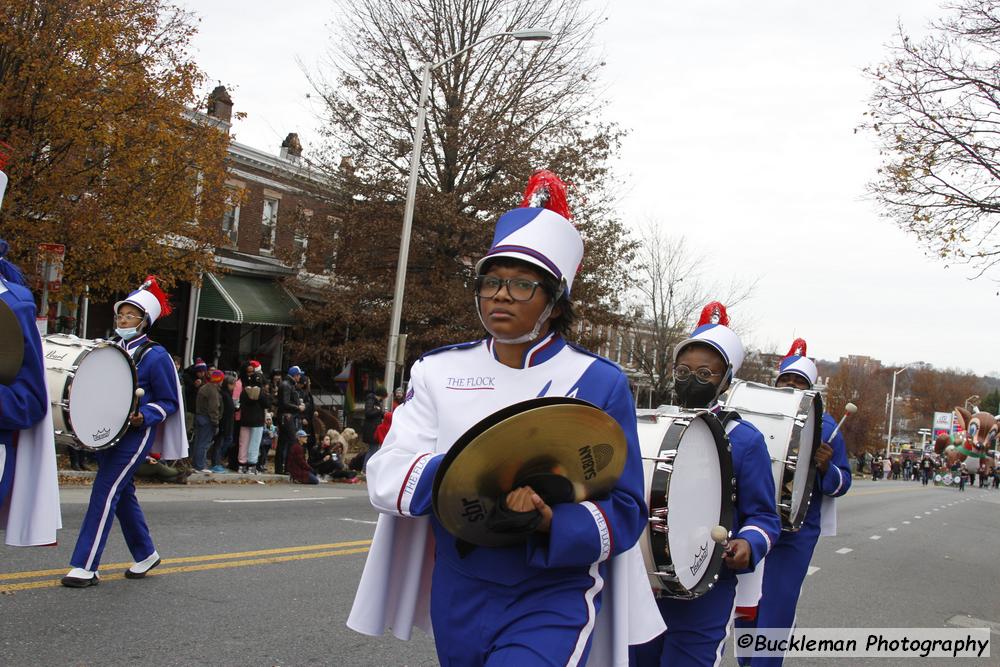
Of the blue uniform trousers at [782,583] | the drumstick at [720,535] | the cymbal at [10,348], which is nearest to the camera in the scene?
the drumstick at [720,535]

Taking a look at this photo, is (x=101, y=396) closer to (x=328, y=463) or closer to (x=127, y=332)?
(x=127, y=332)

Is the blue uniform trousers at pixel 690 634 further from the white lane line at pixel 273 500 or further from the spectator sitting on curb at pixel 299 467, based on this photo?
the spectator sitting on curb at pixel 299 467

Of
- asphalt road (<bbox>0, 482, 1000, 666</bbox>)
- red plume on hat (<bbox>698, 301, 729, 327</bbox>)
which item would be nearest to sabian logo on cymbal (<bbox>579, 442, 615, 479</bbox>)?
red plume on hat (<bbox>698, 301, 729, 327</bbox>)

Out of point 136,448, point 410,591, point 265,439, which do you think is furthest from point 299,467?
point 410,591

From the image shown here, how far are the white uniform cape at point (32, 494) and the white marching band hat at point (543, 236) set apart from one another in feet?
8.83

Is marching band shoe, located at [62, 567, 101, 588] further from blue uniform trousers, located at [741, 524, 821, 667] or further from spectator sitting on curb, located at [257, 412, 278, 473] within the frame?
spectator sitting on curb, located at [257, 412, 278, 473]

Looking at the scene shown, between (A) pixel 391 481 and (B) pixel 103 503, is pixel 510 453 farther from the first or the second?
(B) pixel 103 503

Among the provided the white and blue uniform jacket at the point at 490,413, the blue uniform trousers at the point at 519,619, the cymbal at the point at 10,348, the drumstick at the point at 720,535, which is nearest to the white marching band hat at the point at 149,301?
the cymbal at the point at 10,348

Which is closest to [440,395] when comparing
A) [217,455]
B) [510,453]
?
[510,453]

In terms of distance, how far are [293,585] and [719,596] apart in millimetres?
4264

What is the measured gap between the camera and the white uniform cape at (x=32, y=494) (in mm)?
4641

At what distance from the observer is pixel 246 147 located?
1194 inches

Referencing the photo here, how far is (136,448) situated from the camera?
6.90m

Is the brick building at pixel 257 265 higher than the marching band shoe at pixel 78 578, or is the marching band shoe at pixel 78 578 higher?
the brick building at pixel 257 265
